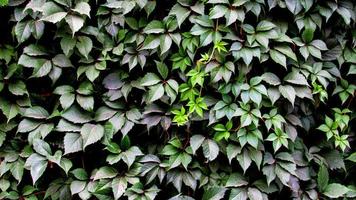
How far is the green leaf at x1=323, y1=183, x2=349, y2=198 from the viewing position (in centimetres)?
243

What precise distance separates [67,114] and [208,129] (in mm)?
762

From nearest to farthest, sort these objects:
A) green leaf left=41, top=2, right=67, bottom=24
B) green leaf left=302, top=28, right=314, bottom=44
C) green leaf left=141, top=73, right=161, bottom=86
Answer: green leaf left=41, top=2, right=67, bottom=24 < green leaf left=141, top=73, right=161, bottom=86 < green leaf left=302, top=28, right=314, bottom=44

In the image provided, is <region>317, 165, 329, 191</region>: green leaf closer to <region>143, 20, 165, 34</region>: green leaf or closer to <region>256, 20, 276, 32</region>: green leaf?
<region>256, 20, 276, 32</region>: green leaf

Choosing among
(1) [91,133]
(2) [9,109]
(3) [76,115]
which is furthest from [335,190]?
(2) [9,109]

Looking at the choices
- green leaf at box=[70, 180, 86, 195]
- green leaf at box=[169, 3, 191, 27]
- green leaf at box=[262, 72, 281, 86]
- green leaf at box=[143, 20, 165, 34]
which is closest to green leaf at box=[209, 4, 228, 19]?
green leaf at box=[169, 3, 191, 27]

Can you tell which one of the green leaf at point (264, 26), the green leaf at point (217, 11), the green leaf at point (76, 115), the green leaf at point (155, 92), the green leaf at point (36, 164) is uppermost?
the green leaf at point (217, 11)

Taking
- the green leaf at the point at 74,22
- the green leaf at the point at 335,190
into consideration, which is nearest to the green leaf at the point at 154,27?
the green leaf at the point at 74,22

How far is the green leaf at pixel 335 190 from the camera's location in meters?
2.43

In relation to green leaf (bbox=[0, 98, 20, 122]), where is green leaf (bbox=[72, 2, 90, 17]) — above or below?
above

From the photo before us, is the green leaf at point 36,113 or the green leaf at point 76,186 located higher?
the green leaf at point 36,113

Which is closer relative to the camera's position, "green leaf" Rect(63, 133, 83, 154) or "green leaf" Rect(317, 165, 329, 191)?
"green leaf" Rect(63, 133, 83, 154)

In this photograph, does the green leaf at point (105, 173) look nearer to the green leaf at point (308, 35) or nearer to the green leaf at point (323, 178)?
the green leaf at point (323, 178)

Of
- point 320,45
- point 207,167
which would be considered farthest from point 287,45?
point 207,167

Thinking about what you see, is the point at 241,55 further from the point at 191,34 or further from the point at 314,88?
the point at 314,88
